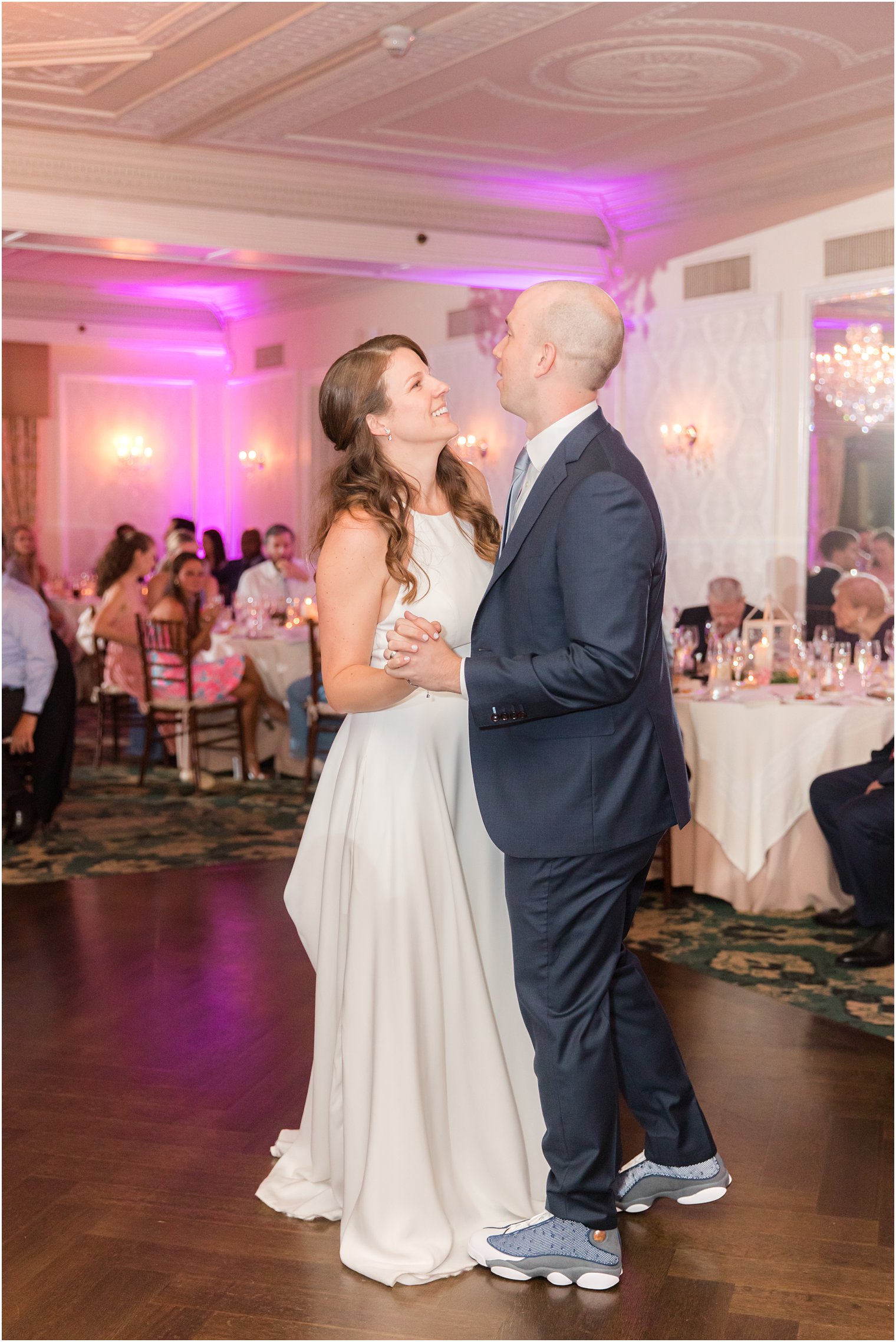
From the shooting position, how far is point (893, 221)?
27.1 ft

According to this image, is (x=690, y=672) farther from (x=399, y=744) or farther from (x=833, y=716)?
(x=399, y=744)

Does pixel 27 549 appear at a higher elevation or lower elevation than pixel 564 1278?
higher

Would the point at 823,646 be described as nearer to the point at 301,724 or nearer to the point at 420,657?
the point at 301,724

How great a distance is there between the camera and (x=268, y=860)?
6242mm

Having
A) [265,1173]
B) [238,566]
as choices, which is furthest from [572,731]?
[238,566]

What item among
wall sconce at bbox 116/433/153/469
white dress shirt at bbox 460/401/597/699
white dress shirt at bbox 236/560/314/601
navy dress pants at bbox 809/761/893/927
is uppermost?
wall sconce at bbox 116/433/153/469

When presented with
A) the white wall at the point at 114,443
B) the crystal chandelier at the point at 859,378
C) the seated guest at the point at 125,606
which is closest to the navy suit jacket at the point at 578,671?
the seated guest at the point at 125,606

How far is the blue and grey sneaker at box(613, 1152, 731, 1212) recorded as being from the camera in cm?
285

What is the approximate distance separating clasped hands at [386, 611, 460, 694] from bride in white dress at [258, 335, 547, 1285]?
0.19 m

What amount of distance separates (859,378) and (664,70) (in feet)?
7.94

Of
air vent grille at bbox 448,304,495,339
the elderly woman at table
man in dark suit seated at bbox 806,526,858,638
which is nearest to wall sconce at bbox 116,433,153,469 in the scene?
air vent grille at bbox 448,304,495,339

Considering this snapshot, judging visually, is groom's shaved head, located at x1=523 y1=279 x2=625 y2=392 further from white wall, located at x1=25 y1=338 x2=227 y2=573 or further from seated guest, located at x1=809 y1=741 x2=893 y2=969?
white wall, located at x1=25 y1=338 x2=227 y2=573

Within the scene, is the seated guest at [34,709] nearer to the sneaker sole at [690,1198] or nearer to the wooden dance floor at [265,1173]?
the wooden dance floor at [265,1173]

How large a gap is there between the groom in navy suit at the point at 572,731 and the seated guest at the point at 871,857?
7.80ft
